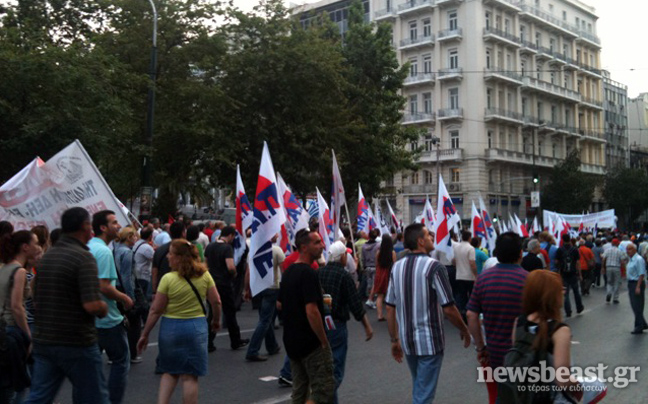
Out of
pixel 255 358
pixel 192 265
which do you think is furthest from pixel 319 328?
pixel 255 358

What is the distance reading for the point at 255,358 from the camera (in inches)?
359

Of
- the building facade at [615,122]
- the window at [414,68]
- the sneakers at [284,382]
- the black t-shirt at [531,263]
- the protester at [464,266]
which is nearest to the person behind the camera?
the sneakers at [284,382]

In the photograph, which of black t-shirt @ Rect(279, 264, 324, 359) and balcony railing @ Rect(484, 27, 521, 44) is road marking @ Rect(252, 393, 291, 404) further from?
balcony railing @ Rect(484, 27, 521, 44)

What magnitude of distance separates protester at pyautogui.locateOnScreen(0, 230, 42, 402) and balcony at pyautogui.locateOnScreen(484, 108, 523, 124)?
2187 inches

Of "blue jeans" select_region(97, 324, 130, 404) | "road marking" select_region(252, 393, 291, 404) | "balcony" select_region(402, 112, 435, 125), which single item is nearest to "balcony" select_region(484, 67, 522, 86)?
"balcony" select_region(402, 112, 435, 125)

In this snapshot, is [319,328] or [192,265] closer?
[319,328]

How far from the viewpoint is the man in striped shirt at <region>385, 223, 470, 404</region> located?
548 centimetres

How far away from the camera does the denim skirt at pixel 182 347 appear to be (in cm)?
575

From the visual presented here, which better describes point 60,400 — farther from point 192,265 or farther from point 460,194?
point 460,194

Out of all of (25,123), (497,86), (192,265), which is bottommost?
(192,265)

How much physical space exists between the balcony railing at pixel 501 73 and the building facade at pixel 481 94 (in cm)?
9

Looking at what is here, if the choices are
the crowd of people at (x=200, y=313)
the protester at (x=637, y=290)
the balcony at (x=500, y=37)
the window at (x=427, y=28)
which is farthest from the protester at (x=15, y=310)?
the window at (x=427, y=28)

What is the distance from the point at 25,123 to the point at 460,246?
11751 millimetres

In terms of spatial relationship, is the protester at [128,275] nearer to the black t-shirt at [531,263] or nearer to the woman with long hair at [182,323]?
the woman with long hair at [182,323]
